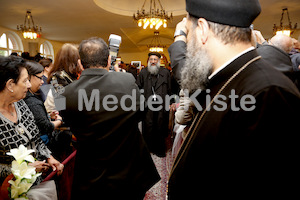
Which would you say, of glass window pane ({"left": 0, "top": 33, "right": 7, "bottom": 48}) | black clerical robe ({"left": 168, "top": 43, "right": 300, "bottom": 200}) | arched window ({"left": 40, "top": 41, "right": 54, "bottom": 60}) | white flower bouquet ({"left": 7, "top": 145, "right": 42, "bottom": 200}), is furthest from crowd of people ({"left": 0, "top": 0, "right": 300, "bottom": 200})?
arched window ({"left": 40, "top": 41, "right": 54, "bottom": 60})

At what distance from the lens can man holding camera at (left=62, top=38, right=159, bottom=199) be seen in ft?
5.19

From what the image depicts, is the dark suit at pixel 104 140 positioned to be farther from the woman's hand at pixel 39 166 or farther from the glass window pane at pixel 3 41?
the glass window pane at pixel 3 41

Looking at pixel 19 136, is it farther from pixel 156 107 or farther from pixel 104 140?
pixel 156 107

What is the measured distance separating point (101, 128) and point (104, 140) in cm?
10

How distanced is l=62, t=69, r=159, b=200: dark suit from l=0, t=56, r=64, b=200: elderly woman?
407 millimetres

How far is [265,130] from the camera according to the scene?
0.64 meters

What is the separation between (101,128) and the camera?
1.59 metres

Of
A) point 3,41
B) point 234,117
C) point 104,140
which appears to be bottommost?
point 104,140

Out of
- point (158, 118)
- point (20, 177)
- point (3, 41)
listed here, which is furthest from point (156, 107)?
point (3, 41)

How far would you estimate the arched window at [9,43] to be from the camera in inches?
470

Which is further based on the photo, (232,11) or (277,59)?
(277,59)

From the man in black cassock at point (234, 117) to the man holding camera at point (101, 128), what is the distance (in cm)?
76

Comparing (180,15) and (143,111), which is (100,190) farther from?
(180,15)

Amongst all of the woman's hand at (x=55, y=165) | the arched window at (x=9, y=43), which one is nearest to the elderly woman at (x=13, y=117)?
the woman's hand at (x=55, y=165)
